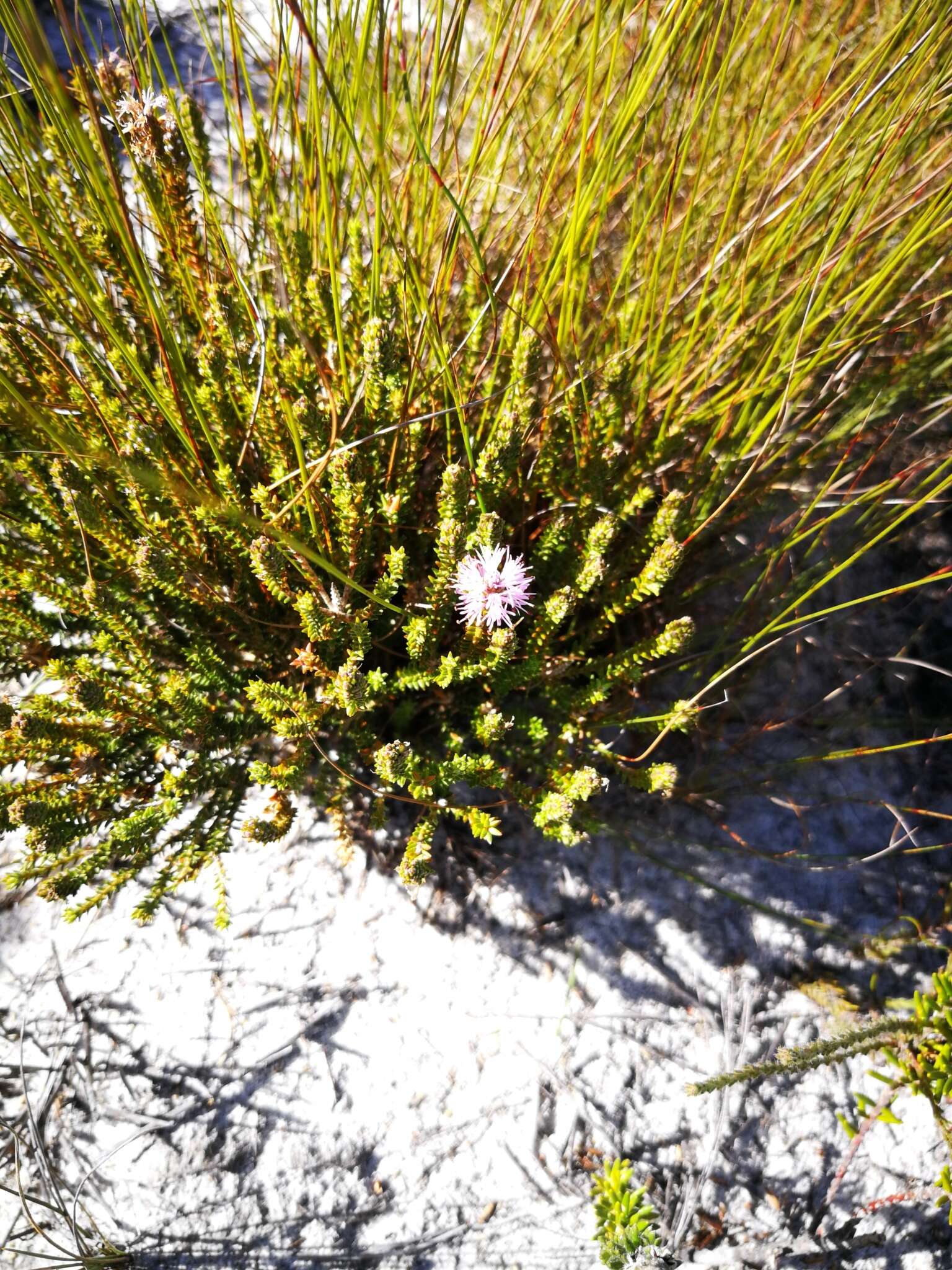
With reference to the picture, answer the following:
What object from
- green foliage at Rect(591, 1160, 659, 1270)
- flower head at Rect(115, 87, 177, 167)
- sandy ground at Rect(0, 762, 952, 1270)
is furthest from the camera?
sandy ground at Rect(0, 762, 952, 1270)

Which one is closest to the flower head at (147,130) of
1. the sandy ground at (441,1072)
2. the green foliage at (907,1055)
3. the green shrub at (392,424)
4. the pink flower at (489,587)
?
the green shrub at (392,424)

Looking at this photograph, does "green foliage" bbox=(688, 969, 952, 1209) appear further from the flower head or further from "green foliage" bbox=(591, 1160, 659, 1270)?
the flower head

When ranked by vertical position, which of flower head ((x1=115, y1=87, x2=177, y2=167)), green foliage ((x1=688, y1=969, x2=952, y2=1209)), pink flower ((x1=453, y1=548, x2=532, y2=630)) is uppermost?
flower head ((x1=115, y1=87, x2=177, y2=167))

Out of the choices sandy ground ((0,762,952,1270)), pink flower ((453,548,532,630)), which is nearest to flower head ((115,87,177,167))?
pink flower ((453,548,532,630))

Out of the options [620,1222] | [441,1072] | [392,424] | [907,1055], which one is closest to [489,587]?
[392,424]

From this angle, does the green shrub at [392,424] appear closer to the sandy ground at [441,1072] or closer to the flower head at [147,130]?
the flower head at [147,130]

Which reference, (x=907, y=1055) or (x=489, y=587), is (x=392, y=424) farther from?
(x=907, y=1055)

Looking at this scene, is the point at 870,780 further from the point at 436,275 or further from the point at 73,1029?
the point at 73,1029
